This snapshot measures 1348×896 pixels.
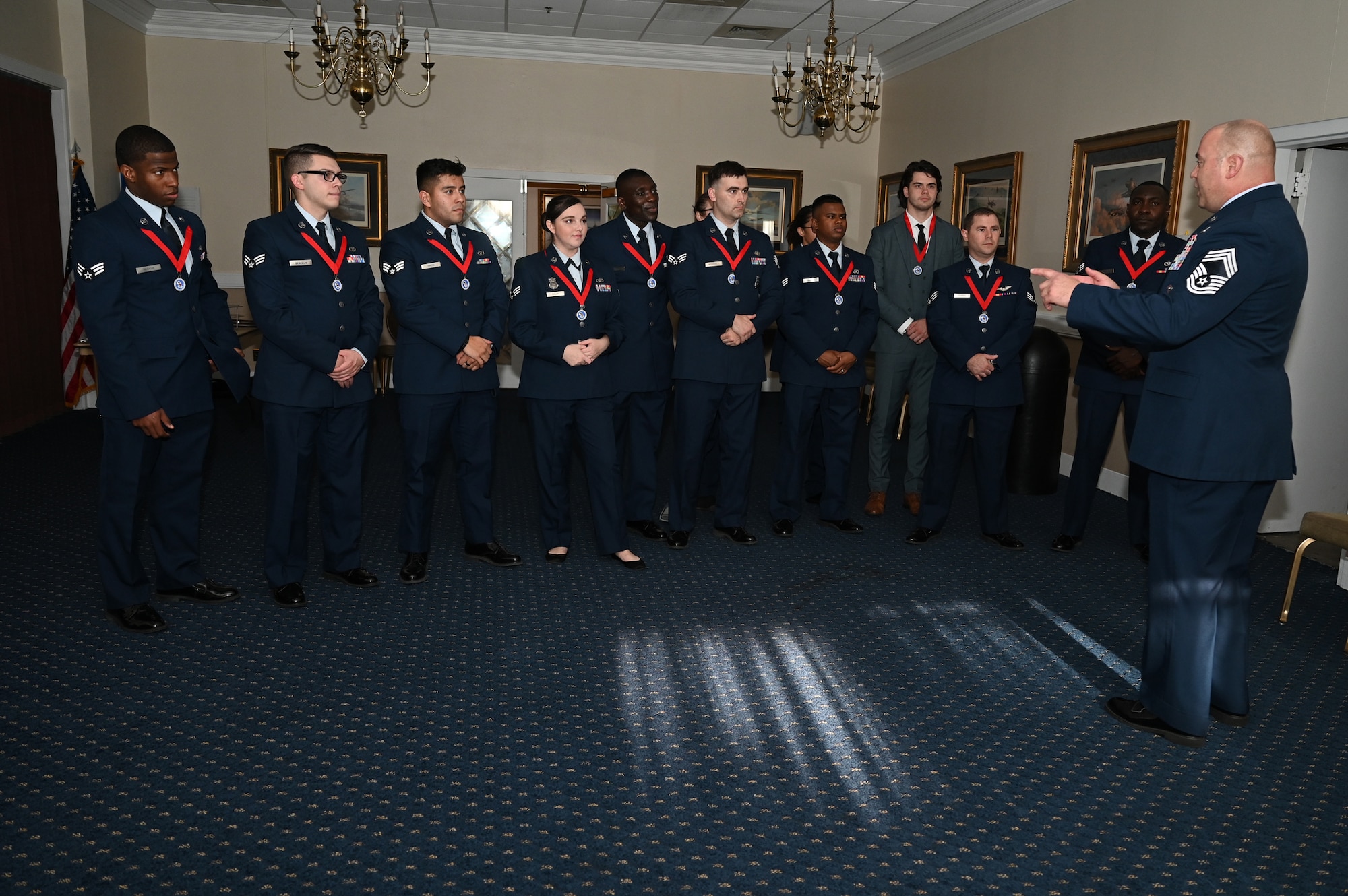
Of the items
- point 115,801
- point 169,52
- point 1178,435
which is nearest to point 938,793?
point 1178,435

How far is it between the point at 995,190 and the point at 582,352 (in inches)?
193

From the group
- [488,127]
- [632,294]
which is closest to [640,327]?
[632,294]

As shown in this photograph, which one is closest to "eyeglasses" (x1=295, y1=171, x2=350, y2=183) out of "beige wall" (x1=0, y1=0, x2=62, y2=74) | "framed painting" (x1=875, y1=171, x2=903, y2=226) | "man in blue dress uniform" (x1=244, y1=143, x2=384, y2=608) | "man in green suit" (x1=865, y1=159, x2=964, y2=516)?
"man in blue dress uniform" (x1=244, y1=143, x2=384, y2=608)

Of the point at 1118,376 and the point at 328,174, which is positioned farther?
the point at 1118,376

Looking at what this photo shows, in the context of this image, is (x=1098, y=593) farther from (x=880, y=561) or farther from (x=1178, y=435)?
(x=1178, y=435)

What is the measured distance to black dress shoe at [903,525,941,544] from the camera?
5.18 m

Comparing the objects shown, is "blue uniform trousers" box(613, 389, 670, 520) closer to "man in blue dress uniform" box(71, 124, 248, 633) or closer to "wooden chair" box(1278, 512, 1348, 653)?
"man in blue dress uniform" box(71, 124, 248, 633)

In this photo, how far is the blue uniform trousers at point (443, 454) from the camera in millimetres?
4309

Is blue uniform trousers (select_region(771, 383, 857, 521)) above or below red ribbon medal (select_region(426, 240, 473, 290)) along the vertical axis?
below

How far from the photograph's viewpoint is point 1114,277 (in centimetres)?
501

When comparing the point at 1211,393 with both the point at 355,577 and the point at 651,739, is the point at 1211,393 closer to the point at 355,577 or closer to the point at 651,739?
the point at 651,739

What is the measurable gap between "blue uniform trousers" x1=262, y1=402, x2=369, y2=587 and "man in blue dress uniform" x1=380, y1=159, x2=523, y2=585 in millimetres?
251

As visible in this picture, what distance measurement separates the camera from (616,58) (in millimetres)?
9797

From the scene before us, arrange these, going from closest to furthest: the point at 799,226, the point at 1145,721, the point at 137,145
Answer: the point at 1145,721 → the point at 137,145 → the point at 799,226
